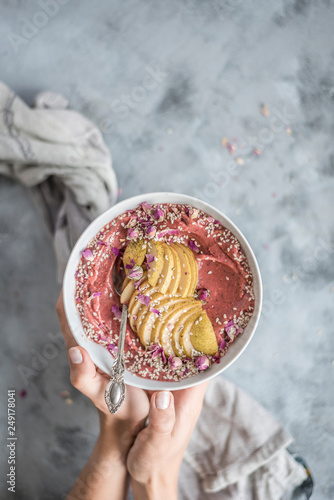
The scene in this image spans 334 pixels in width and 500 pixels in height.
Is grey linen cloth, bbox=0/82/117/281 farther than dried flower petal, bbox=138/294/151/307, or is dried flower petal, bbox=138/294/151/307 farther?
grey linen cloth, bbox=0/82/117/281

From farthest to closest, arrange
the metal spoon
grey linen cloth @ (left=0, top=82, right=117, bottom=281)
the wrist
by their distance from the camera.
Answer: grey linen cloth @ (left=0, top=82, right=117, bottom=281)
the wrist
the metal spoon

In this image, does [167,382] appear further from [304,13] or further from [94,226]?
[304,13]

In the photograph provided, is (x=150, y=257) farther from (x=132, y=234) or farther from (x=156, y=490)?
(x=156, y=490)

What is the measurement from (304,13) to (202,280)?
1.73m

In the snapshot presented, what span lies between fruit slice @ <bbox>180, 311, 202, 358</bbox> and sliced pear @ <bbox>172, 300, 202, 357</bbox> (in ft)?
0.04

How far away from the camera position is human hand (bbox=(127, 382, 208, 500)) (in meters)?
1.80

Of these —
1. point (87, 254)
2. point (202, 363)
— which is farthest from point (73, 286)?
point (202, 363)

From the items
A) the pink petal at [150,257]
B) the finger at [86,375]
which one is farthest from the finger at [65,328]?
the pink petal at [150,257]

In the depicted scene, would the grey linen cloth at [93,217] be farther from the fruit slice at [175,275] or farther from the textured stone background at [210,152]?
the fruit slice at [175,275]

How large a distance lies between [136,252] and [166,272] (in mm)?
149

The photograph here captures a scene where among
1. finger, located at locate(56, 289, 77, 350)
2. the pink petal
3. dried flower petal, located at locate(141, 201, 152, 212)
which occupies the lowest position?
finger, located at locate(56, 289, 77, 350)

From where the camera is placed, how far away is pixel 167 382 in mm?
1662

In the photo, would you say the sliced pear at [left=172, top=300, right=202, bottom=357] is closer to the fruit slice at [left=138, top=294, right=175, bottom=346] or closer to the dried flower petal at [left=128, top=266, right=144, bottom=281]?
the fruit slice at [left=138, top=294, right=175, bottom=346]

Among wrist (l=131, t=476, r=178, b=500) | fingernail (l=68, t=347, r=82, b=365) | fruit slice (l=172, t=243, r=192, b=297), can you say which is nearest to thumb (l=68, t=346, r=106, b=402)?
fingernail (l=68, t=347, r=82, b=365)
